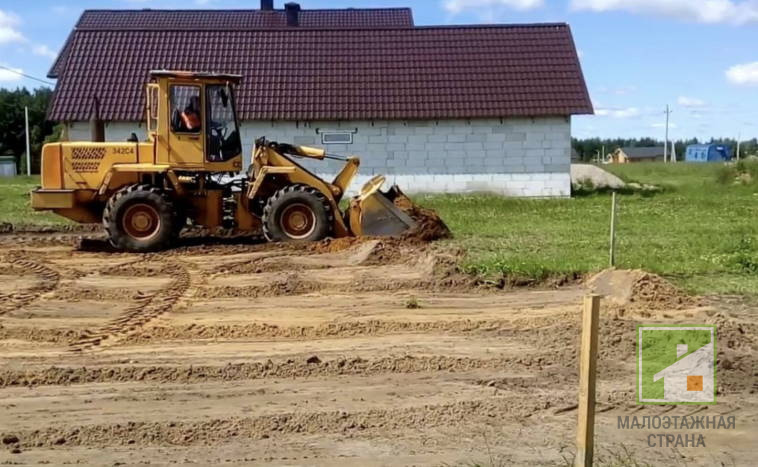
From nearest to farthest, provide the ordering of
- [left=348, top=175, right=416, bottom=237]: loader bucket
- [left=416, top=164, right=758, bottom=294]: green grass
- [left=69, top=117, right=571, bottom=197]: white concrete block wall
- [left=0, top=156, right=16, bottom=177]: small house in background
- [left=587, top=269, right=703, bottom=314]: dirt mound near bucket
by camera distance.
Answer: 1. [left=587, top=269, right=703, bottom=314]: dirt mound near bucket
2. [left=416, top=164, right=758, bottom=294]: green grass
3. [left=348, top=175, right=416, bottom=237]: loader bucket
4. [left=69, top=117, right=571, bottom=197]: white concrete block wall
5. [left=0, top=156, right=16, bottom=177]: small house in background

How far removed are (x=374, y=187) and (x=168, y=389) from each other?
8.91 meters

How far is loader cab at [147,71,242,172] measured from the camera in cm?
1498

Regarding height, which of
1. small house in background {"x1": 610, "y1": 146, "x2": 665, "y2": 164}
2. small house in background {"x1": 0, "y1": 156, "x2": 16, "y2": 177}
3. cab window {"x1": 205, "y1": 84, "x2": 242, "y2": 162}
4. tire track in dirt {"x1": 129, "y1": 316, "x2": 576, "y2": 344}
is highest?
small house in background {"x1": 610, "y1": 146, "x2": 665, "y2": 164}

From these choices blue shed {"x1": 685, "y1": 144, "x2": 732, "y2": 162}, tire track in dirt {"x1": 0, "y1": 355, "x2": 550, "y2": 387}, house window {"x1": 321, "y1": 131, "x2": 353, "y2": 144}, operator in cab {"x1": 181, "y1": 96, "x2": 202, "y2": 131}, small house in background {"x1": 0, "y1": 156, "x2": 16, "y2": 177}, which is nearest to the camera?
tire track in dirt {"x1": 0, "y1": 355, "x2": 550, "y2": 387}

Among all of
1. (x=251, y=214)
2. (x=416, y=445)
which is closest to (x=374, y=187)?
(x=251, y=214)

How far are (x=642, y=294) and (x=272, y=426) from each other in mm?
4879

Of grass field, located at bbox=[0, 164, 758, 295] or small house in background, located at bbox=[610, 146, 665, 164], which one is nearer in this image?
grass field, located at bbox=[0, 164, 758, 295]

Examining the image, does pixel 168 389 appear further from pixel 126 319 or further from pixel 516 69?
pixel 516 69

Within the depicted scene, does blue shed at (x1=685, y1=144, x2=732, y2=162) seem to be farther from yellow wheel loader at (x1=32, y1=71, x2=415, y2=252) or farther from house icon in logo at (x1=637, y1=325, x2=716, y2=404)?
house icon in logo at (x1=637, y1=325, x2=716, y2=404)

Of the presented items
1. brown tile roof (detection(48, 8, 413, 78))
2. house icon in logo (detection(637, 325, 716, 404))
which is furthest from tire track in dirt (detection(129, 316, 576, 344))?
brown tile roof (detection(48, 8, 413, 78))

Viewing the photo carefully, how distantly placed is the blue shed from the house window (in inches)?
3272

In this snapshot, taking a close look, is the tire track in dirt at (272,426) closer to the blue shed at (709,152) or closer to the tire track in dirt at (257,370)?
the tire track in dirt at (257,370)

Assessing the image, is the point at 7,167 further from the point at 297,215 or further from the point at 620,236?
the point at 620,236

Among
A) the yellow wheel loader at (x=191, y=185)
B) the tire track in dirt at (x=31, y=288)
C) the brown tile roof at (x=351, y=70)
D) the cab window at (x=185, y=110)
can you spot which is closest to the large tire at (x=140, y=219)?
the yellow wheel loader at (x=191, y=185)
